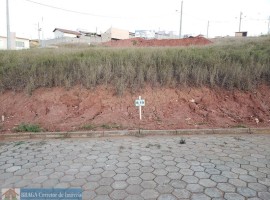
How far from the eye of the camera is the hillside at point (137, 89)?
6.29 metres

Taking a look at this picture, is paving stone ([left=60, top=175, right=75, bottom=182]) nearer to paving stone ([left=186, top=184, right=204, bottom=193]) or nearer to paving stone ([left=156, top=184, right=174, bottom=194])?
paving stone ([left=156, top=184, right=174, bottom=194])

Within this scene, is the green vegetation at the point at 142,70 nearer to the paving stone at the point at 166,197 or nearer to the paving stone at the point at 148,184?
the paving stone at the point at 148,184

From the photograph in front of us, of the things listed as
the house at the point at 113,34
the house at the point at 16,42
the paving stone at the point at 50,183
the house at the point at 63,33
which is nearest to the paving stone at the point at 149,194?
the paving stone at the point at 50,183

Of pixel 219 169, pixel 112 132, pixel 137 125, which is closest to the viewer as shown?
pixel 219 169

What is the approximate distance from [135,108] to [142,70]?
4.85 ft

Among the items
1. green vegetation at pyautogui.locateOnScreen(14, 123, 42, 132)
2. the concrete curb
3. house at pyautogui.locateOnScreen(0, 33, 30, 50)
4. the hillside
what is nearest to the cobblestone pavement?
the concrete curb

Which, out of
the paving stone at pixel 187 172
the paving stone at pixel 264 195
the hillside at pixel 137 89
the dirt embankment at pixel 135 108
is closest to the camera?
the paving stone at pixel 264 195

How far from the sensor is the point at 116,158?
4160 mm

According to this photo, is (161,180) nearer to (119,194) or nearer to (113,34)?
(119,194)

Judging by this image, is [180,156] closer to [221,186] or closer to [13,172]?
[221,186]

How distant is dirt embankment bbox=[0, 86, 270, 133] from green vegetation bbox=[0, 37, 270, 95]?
31 cm

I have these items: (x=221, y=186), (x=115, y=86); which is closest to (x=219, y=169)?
(x=221, y=186)

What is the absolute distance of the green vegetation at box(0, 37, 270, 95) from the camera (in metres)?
7.34

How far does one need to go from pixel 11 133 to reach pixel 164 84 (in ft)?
15.3
